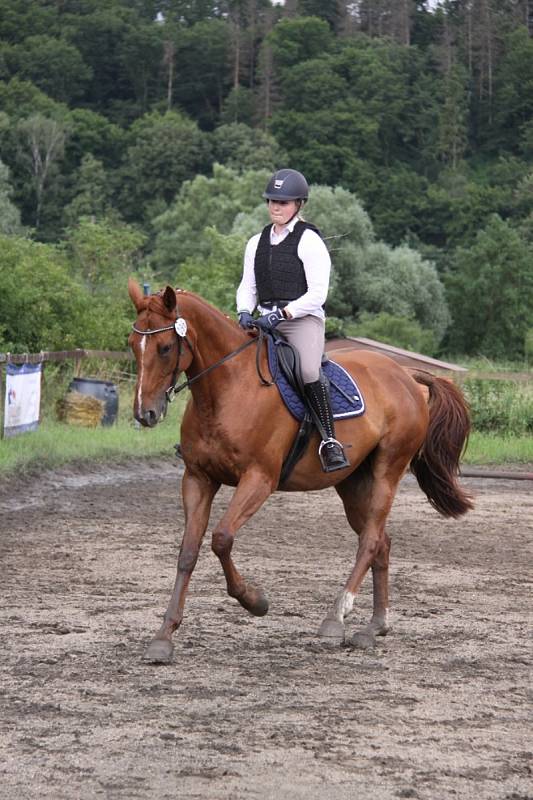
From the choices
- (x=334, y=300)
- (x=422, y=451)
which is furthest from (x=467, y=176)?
(x=422, y=451)

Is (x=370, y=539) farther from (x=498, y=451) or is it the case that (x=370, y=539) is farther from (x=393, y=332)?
(x=393, y=332)

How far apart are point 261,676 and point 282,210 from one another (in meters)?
2.75

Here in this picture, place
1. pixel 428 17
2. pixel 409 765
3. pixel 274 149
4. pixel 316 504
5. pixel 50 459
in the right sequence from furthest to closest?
1. pixel 428 17
2. pixel 274 149
3. pixel 50 459
4. pixel 316 504
5. pixel 409 765

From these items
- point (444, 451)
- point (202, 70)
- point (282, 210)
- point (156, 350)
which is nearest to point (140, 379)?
point (156, 350)

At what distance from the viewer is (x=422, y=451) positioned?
9.52 m

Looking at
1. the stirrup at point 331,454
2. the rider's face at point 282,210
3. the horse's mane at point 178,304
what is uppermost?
the rider's face at point 282,210

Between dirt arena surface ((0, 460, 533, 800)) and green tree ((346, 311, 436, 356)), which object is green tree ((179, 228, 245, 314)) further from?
dirt arena surface ((0, 460, 533, 800))

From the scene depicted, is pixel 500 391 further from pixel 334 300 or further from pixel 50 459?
pixel 334 300

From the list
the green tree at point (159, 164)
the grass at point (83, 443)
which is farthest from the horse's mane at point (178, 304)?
the green tree at point (159, 164)

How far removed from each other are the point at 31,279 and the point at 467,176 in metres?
126

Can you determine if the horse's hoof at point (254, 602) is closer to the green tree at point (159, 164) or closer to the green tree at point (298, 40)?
the green tree at point (159, 164)

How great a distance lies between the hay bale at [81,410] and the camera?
20203mm

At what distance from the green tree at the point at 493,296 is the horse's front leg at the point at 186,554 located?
82191 millimetres

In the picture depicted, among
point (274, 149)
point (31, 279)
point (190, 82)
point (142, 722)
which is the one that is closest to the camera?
point (142, 722)
